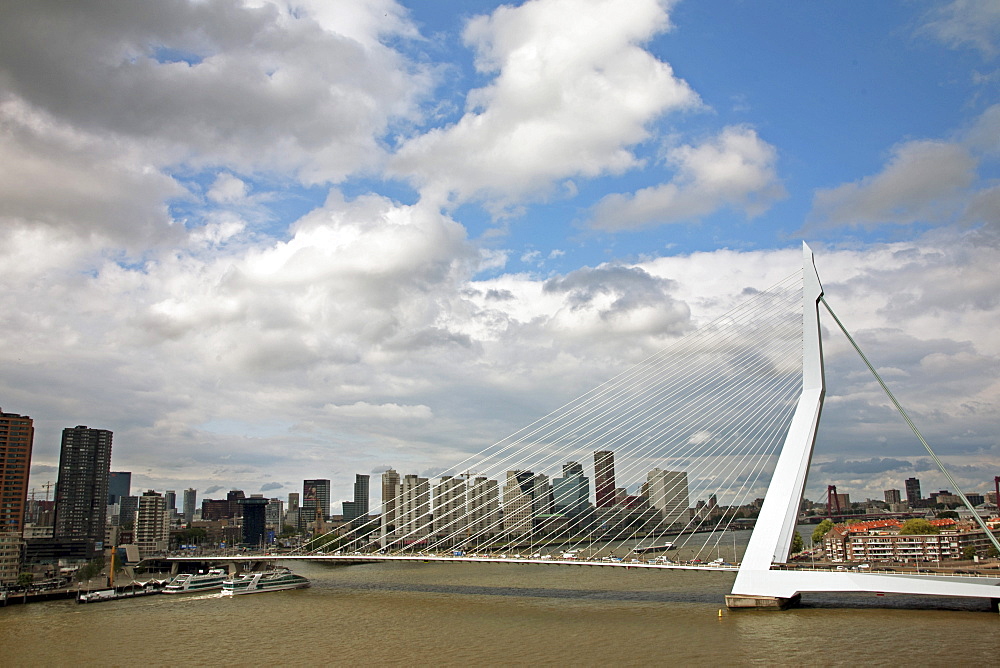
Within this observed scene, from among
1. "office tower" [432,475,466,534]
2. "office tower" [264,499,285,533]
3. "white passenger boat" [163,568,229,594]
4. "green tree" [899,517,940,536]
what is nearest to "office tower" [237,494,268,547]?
"office tower" [264,499,285,533]

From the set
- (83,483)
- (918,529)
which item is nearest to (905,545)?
(918,529)

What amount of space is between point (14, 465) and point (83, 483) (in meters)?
21.2

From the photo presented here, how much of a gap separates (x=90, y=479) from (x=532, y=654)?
183 feet

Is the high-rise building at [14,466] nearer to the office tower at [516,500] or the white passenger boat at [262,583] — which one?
the white passenger boat at [262,583]

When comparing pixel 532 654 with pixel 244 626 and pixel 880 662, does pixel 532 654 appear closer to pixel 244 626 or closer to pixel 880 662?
pixel 880 662

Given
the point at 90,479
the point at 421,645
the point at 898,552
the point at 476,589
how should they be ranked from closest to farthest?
the point at 421,645 → the point at 476,589 → the point at 898,552 → the point at 90,479

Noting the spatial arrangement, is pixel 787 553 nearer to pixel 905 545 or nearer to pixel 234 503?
pixel 905 545

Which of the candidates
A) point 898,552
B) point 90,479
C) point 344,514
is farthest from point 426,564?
point 344,514

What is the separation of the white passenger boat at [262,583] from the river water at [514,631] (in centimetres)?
202

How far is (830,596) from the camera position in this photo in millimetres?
15969

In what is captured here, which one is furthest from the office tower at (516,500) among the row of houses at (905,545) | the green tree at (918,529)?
the green tree at (918,529)

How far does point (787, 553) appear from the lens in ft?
48.4

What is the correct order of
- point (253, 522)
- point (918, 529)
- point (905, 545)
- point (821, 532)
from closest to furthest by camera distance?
point (905, 545)
point (918, 529)
point (821, 532)
point (253, 522)

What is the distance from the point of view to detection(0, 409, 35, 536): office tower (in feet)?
118
